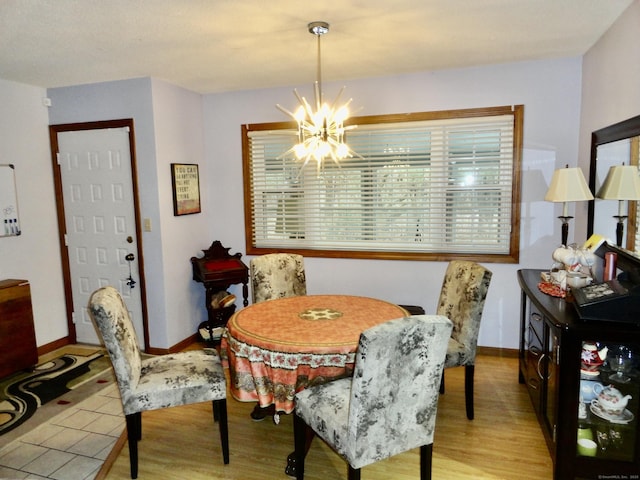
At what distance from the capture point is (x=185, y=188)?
14.1 feet

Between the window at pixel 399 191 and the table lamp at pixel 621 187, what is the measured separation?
107cm

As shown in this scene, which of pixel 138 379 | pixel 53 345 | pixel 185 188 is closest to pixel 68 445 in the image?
pixel 138 379

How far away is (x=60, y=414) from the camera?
3129mm

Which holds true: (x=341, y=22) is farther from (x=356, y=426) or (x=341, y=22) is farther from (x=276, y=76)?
(x=356, y=426)

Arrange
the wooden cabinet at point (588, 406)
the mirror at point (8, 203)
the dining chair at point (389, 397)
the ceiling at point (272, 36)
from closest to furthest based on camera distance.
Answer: the dining chair at point (389, 397)
the wooden cabinet at point (588, 406)
the ceiling at point (272, 36)
the mirror at point (8, 203)

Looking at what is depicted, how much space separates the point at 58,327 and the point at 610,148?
16.0 feet

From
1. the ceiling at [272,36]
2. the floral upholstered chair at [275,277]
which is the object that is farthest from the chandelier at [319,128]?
the floral upholstered chair at [275,277]

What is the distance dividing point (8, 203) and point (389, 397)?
3688mm

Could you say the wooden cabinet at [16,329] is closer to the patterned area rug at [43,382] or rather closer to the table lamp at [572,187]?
the patterned area rug at [43,382]

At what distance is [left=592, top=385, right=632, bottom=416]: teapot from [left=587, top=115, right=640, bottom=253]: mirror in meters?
0.73

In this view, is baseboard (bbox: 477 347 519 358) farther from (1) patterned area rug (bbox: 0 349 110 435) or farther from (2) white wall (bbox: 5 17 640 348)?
(1) patterned area rug (bbox: 0 349 110 435)

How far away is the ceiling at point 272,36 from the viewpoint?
244cm

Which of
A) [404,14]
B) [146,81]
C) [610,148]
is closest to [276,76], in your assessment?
[146,81]

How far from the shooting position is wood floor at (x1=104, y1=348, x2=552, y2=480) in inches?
96.3
